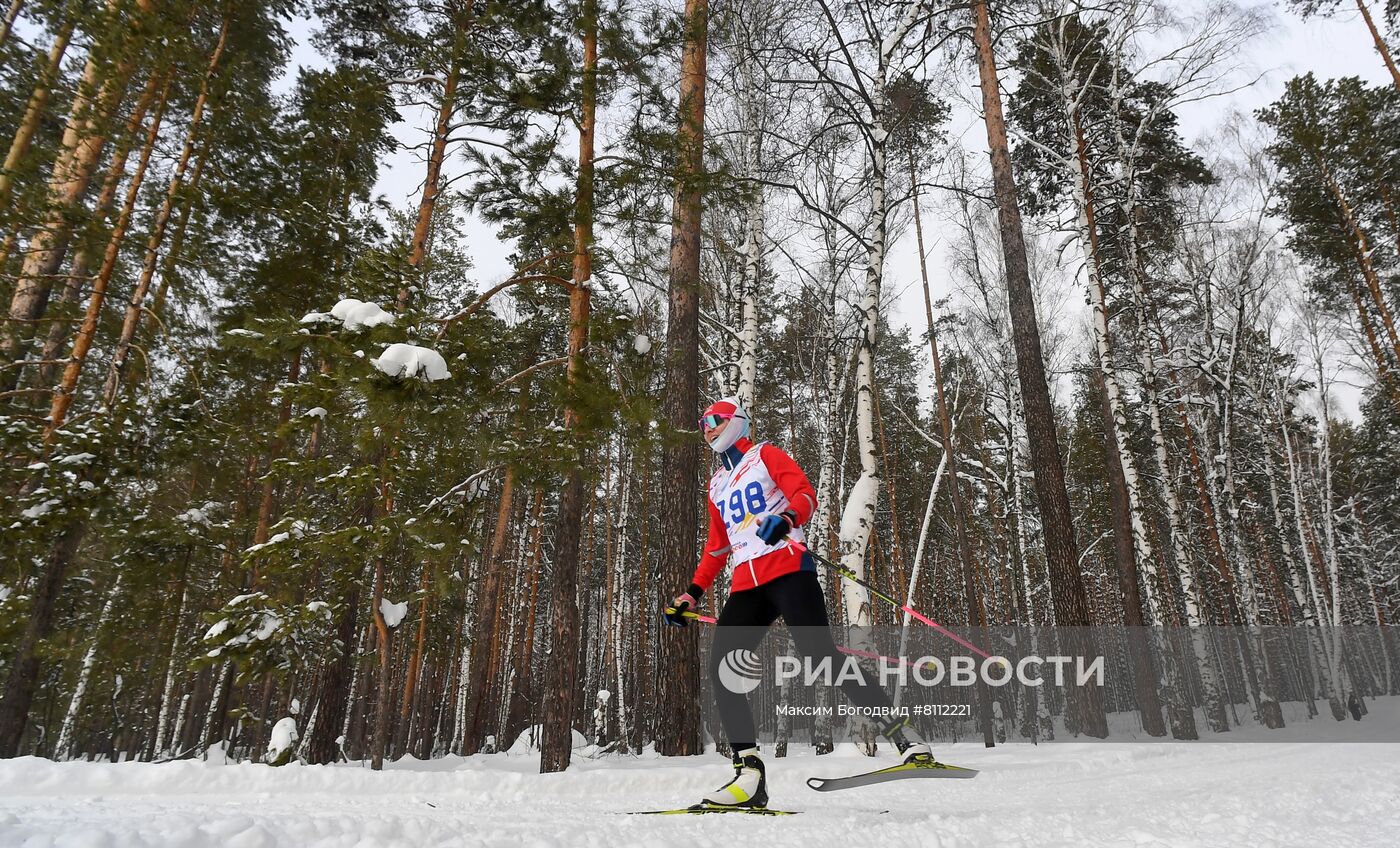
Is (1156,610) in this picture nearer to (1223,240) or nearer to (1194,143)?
(1223,240)

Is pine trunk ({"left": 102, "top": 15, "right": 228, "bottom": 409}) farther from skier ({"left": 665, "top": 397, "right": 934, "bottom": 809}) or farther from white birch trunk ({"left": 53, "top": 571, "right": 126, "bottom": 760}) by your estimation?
skier ({"left": 665, "top": 397, "right": 934, "bottom": 809})

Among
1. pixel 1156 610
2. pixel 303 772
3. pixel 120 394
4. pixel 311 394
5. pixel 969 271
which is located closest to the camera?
pixel 303 772

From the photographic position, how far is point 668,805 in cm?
338

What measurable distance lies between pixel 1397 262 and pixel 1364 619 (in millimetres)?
25485

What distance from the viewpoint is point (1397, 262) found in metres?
14.8

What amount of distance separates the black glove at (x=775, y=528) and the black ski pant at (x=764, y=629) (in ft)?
0.98

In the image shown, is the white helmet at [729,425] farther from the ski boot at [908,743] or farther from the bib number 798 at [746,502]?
the ski boot at [908,743]

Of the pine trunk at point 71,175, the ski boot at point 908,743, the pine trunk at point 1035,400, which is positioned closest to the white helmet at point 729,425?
the ski boot at point 908,743

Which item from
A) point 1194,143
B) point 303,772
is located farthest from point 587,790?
point 1194,143

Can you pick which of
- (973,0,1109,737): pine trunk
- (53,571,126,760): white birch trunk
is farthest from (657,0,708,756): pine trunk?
(53,571,126,760): white birch trunk

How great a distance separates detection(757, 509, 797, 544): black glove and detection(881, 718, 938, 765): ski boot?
3.73ft

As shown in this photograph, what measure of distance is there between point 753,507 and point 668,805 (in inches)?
64.1

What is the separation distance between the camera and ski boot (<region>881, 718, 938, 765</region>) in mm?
3111

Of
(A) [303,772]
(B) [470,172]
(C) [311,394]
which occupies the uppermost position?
(B) [470,172]
